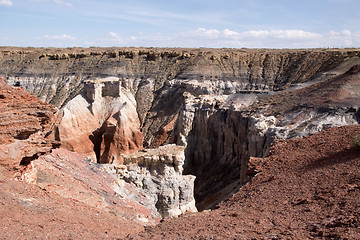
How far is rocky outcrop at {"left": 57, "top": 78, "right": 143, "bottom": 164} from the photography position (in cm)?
3859

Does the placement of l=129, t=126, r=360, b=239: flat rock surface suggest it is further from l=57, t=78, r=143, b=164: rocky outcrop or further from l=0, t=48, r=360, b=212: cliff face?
l=57, t=78, r=143, b=164: rocky outcrop

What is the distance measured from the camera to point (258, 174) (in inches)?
489

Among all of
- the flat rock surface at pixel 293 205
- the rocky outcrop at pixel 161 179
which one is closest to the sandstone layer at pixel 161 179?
the rocky outcrop at pixel 161 179

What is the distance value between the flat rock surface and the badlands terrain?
0.13 ft

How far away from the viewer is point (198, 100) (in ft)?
120

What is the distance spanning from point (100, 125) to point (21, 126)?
33027mm

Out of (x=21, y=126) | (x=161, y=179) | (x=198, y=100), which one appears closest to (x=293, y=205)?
(x=21, y=126)

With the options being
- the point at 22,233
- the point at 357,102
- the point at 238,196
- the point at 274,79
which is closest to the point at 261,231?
the point at 238,196

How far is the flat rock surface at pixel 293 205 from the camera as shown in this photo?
6941mm

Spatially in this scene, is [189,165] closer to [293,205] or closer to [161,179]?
[161,179]

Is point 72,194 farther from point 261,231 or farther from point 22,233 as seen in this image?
point 261,231

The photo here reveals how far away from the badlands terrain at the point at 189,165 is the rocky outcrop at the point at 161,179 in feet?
0.18

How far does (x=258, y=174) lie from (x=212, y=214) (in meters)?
3.86

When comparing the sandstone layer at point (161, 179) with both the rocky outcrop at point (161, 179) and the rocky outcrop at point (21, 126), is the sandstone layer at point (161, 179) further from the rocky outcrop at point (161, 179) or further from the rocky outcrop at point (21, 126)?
the rocky outcrop at point (21, 126)
